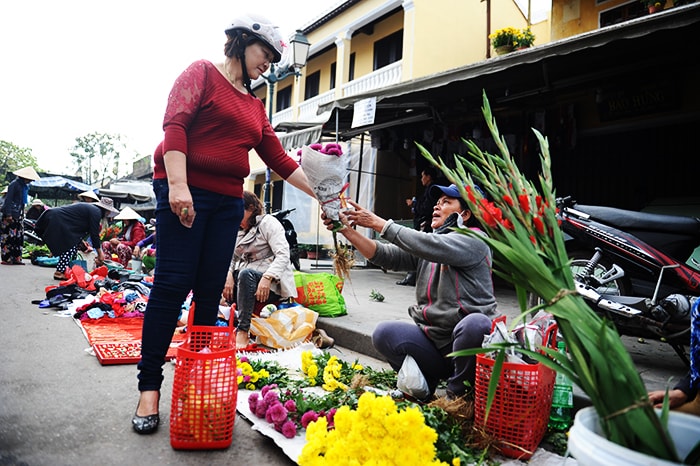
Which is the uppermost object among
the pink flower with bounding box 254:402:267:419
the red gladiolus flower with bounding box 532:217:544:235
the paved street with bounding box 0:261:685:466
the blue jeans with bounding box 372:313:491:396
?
the red gladiolus flower with bounding box 532:217:544:235

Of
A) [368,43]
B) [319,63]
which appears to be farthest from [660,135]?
[319,63]

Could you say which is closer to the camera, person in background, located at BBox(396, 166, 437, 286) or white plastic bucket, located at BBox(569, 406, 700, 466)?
white plastic bucket, located at BBox(569, 406, 700, 466)

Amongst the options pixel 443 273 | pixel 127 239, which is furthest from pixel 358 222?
pixel 127 239

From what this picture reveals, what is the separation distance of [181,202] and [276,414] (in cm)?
105

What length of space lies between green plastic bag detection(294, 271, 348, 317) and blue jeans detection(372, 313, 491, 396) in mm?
1873

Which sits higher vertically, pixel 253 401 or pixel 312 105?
pixel 312 105

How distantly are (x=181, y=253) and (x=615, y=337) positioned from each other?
177 cm

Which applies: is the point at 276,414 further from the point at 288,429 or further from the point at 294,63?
the point at 294,63

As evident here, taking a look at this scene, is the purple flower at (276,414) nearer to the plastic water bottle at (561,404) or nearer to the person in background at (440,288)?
the person in background at (440,288)

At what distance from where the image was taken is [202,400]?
6.13 ft

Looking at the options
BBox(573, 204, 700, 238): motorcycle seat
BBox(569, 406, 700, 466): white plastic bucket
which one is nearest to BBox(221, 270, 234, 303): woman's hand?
BBox(573, 204, 700, 238): motorcycle seat

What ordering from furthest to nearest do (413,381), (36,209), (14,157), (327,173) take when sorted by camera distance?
(14,157) < (36,209) < (413,381) < (327,173)

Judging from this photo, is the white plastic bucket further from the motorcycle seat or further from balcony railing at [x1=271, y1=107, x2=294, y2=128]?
balcony railing at [x1=271, y1=107, x2=294, y2=128]

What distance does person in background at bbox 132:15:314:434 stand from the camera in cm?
205
